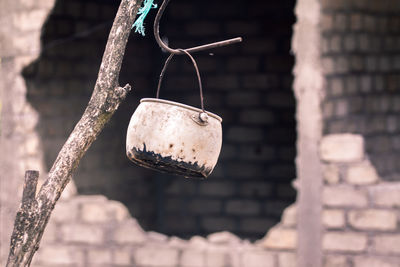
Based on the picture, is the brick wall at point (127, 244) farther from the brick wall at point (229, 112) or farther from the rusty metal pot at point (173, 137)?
the rusty metal pot at point (173, 137)

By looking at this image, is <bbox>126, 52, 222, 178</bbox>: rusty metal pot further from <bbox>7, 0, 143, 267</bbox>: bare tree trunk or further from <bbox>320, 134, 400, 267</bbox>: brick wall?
<bbox>320, 134, 400, 267</bbox>: brick wall

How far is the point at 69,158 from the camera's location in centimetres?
264

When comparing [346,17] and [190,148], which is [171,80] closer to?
[346,17]

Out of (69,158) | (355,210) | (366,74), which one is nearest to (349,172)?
(355,210)

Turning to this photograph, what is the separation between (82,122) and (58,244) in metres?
2.45

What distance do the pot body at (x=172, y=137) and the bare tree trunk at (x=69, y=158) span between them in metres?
0.12

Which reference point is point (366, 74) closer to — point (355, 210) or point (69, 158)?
point (355, 210)

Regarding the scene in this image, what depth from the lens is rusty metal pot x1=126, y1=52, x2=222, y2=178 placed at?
8.74 feet

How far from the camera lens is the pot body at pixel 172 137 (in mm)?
2664

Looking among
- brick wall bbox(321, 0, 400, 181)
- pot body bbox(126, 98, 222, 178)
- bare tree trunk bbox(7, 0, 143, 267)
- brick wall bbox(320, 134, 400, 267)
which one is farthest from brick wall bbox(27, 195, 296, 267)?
bare tree trunk bbox(7, 0, 143, 267)

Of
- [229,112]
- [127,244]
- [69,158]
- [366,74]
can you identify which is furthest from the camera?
[229,112]

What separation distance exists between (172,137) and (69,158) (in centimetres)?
35

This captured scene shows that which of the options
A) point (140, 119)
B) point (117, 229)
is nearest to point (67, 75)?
point (117, 229)

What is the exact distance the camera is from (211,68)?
19.9ft
